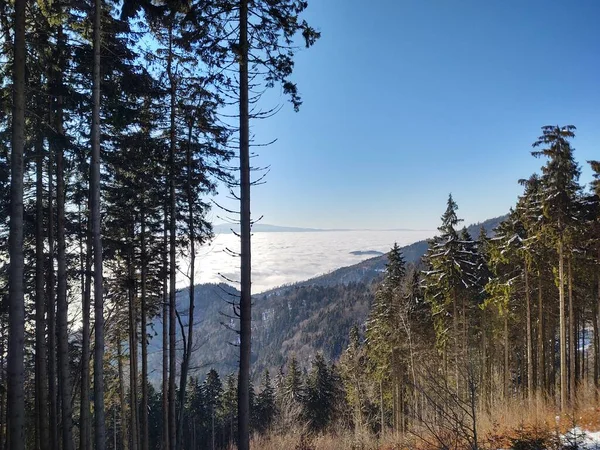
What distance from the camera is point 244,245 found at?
7.11m

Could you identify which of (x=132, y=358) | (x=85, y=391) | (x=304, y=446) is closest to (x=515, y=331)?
(x=304, y=446)

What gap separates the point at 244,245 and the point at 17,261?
4218mm

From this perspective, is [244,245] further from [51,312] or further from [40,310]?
[51,312]

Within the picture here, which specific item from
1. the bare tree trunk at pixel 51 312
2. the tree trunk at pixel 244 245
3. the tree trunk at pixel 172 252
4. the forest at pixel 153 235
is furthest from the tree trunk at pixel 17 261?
the tree trunk at pixel 172 252

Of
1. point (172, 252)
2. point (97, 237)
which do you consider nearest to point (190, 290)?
point (172, 252)

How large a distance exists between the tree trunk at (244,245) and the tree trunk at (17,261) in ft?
13.1

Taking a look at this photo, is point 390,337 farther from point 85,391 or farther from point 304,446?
point 85,391

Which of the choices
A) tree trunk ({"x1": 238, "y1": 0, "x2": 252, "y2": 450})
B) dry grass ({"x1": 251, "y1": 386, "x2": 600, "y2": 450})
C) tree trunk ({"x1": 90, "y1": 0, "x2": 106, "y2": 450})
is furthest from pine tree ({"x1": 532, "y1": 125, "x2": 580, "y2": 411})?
tree trunk ({"x1": 90, "y1": 0, "x2": 106, "y2": 450})

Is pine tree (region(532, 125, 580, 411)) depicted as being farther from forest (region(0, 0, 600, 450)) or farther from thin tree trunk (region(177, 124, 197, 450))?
thin tree trunk (region(177, 124, 197, 450))

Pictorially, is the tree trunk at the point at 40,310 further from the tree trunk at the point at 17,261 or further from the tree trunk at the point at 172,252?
the tree trunk at the point at 172,252

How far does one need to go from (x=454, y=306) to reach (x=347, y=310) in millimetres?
143934

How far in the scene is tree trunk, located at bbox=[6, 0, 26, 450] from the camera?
6.16 meters

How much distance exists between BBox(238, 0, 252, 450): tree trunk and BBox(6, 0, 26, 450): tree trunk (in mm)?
3985

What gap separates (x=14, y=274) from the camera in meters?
6.32
